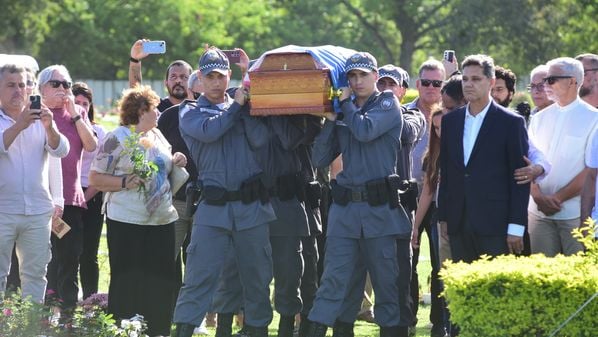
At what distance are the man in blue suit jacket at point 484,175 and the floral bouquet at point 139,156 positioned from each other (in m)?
2.36

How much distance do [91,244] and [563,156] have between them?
4.37 meters

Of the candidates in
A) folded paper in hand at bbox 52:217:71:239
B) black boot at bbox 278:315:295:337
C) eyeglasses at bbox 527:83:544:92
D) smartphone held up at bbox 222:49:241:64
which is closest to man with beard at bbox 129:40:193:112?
smartphone held up at bbox 222:49:241:64

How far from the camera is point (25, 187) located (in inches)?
342

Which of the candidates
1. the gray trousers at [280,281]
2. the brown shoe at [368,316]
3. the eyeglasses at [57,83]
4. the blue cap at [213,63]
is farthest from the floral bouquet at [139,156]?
the brown shoe at [368,316]

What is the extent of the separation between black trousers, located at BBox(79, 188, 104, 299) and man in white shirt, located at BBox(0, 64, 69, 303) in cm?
158

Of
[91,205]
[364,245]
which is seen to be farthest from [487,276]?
[91,205]

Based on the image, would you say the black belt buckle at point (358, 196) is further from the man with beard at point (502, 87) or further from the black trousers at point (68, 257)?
the black trousers at point (68, 257)

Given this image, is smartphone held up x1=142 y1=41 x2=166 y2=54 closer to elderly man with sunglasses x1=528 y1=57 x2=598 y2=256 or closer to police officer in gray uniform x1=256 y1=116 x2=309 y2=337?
police officer in gray uniform x1=256 y1=116 x2=309 y2=337

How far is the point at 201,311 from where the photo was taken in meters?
8.51

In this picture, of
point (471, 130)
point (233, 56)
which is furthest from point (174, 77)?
point (471, 130)

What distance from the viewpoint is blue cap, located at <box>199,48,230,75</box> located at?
858cm

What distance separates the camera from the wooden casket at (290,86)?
26.8ft

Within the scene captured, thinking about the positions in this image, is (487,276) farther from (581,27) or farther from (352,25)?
(352,25)

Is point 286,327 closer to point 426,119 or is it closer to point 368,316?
point 368,316
